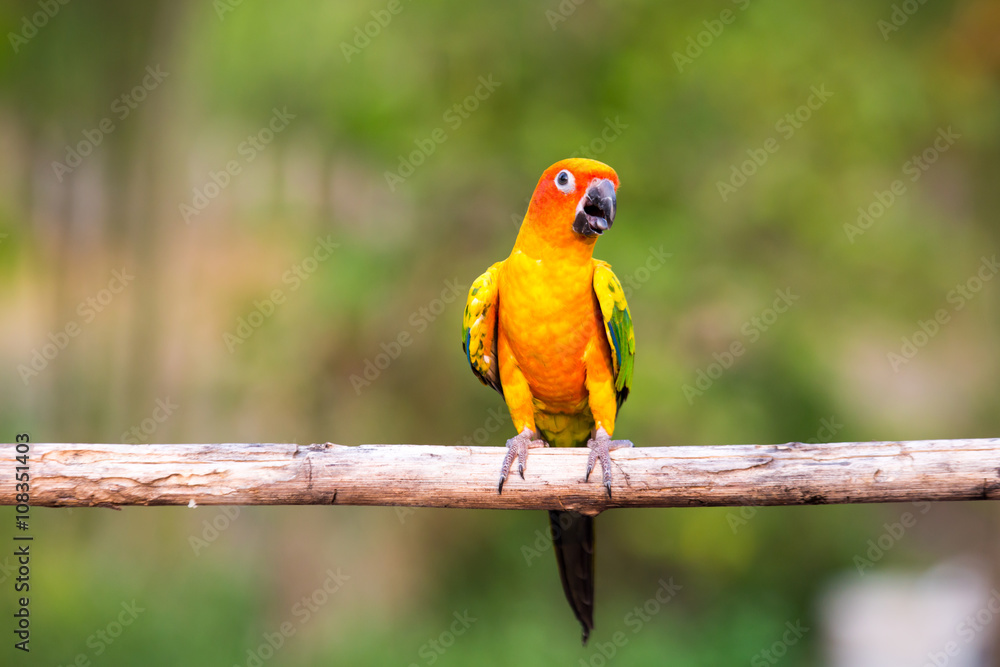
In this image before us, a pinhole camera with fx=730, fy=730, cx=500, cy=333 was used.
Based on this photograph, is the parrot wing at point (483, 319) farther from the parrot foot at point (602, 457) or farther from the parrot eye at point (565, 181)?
the parrot foot at point (602, 457)

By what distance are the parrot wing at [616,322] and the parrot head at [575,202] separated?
0.23 meters

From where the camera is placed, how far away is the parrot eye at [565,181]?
117 inches

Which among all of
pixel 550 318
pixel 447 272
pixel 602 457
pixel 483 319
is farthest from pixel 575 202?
pixel 447 272

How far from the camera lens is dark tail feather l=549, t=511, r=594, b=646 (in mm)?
3209

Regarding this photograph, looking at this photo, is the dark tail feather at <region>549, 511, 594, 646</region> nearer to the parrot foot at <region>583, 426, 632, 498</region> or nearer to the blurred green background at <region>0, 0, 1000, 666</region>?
the parrot foot at <region>583, 426, 632, 498</region>

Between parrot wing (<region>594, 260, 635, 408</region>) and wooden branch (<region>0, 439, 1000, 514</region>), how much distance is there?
0.69 m

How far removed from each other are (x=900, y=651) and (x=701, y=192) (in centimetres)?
403

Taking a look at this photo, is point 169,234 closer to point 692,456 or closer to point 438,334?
point 438,334

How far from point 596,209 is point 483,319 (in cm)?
79

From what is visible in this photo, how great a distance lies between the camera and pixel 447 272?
5.84m

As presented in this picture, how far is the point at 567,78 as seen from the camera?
562cm

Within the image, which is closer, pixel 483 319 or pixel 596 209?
pixel 596 209

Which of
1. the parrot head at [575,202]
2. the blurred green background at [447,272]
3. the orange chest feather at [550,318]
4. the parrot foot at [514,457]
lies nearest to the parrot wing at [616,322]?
the orange chest feather at [550,318]

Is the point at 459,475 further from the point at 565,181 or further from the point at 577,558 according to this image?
the point at 565,181
